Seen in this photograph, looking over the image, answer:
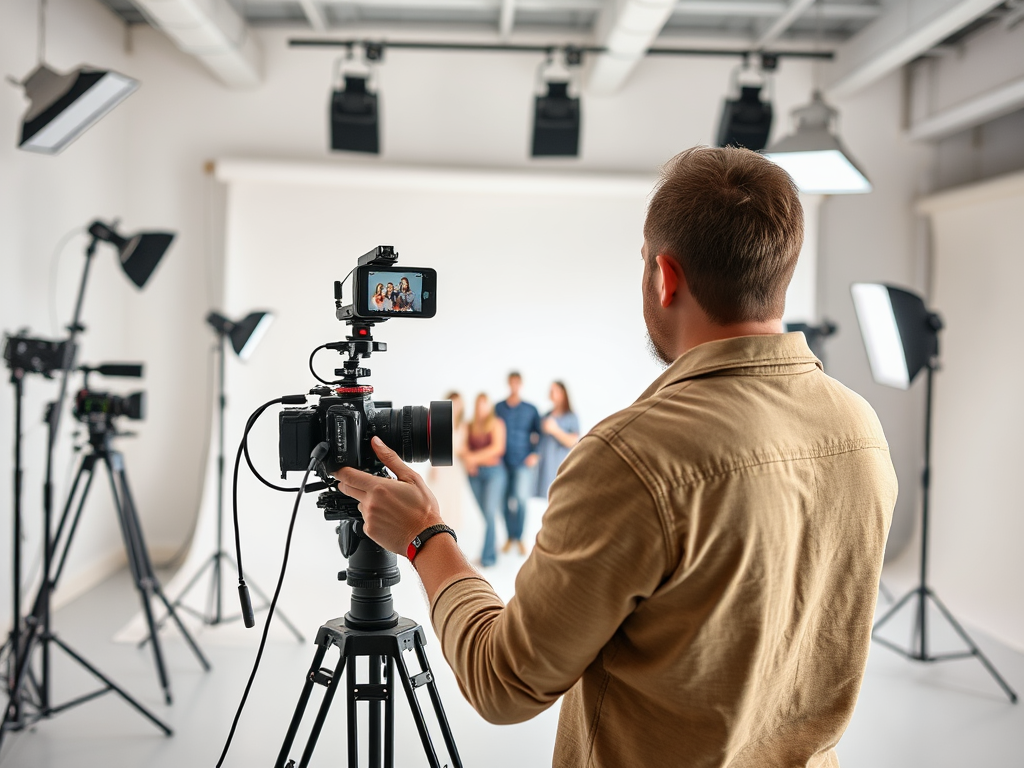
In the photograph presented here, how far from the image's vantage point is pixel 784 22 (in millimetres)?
3998

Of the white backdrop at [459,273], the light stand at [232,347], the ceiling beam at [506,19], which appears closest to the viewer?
the light stand at [232,347]

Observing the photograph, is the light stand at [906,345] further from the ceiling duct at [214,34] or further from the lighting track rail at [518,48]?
Result: the ceiling duct at [214,34]

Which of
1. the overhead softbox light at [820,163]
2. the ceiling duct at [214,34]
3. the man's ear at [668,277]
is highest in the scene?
the ceiling duct at [214,34]

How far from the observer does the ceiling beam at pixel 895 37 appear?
3201 mm

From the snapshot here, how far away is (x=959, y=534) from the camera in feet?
12.8

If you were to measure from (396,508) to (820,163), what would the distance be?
255cm

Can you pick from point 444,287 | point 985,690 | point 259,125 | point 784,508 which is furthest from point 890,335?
point 259,125

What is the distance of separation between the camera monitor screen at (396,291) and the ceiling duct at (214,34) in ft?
9.18

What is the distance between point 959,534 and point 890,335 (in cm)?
156

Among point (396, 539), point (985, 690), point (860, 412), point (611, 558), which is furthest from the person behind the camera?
point (985, 690)

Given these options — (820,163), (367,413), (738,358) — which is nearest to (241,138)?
(820,163)

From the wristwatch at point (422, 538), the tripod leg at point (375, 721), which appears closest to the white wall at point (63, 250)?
the tripod leg at point (375, 721)

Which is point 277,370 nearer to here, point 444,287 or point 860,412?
point 444,287

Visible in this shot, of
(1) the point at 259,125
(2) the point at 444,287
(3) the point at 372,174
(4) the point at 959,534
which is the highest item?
(1) the point at 259,125
